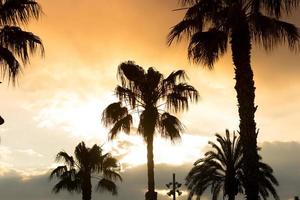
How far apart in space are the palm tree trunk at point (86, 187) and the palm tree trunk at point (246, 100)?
2892cm

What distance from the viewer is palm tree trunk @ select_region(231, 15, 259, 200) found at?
63.1 feet

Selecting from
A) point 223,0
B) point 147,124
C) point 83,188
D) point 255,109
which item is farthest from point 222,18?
point 83,188

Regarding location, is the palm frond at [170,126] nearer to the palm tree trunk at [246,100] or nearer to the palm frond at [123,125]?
the palm frond at [123,125]

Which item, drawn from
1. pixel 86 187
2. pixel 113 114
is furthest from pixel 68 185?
pixel 113 114

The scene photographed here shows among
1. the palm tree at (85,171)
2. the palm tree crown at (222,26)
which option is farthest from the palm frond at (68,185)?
the palm tree crown at (222,26)

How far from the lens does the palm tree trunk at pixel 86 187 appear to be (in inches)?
1837

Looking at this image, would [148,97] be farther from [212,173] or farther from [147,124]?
[212,173]

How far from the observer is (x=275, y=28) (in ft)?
67.5

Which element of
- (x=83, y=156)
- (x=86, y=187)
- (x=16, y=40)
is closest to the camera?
(x=16, y=40)

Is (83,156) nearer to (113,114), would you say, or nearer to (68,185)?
(68,185)

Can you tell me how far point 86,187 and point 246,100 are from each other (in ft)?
97.9

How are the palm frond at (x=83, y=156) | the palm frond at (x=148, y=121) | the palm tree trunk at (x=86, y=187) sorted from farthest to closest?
A: the palm frond at (x=83, y=156)
the palm tree trunk at (x=86, y=187)
the palm frond at (x=148, y=121)

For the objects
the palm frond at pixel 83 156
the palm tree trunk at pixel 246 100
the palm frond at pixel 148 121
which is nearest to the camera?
the palm tree trunk at pixel 246 100

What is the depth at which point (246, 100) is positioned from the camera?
19.7 meters
